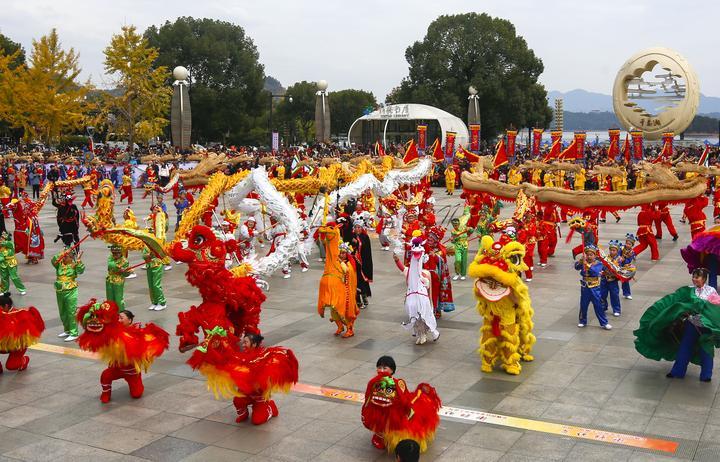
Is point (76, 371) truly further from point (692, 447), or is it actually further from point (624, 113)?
point (624, 113)

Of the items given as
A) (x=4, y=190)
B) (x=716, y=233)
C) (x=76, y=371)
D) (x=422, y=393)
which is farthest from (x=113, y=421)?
(x=4, y=190)

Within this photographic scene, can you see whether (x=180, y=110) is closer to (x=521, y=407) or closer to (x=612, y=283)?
(x=612, y=283)

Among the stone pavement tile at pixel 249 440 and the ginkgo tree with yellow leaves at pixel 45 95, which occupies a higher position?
the ginkgo tree with yellow leaves at pixel 45 95

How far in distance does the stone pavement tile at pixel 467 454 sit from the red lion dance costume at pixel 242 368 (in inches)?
65.5

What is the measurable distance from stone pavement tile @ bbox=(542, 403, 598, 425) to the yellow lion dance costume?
3.66 feet

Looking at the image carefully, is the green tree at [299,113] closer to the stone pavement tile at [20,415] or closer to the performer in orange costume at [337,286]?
the performer in orange costume at [337,286]

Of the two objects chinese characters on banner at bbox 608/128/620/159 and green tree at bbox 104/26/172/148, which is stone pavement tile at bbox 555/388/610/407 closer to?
chinese characters on banner at bbox 608/128/620/159

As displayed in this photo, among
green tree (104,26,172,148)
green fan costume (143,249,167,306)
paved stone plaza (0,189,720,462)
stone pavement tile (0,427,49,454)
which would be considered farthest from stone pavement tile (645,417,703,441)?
green tree (104,26,172,148)

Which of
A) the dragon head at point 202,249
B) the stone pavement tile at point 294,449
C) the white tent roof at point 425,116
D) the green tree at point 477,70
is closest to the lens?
the stone pavement tile at point 294,449

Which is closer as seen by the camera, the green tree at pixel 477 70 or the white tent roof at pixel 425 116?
the white tent roof at pixel 425 116

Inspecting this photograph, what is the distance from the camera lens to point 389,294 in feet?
45.0

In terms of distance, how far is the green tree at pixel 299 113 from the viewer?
2862 inches

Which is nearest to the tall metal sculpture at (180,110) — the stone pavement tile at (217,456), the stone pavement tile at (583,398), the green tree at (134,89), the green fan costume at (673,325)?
the green tree at (134,89)

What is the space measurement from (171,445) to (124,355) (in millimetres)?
1416
